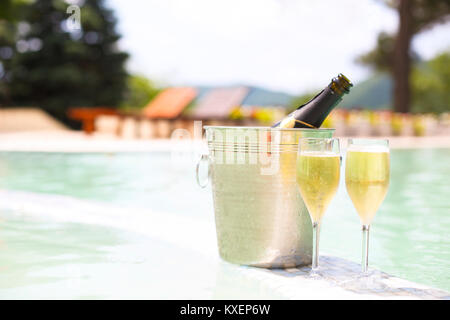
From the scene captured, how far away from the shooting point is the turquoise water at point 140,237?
273 centimetres

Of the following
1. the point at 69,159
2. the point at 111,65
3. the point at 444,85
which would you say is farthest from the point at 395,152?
the point at 444,85

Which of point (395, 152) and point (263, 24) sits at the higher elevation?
point (263, 24)

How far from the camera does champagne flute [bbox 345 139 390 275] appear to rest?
82.0 inches

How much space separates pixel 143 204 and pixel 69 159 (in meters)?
4.07

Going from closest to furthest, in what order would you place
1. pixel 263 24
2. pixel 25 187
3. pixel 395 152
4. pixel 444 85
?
pixel 25 187, pixel 395 152, pixel 444 85, pixel 263 24

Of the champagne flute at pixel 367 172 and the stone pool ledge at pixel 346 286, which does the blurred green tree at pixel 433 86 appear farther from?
the champagne flute at pixel 367 172

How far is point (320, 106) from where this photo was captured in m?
2.54

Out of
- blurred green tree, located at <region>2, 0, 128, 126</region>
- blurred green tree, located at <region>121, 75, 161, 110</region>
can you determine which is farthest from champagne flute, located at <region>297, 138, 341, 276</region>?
blurred green tree, located at <region>121, 75, 161, 110</region>

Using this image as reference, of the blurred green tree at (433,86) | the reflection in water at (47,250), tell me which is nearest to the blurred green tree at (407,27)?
the blurred green tree at (433,86)

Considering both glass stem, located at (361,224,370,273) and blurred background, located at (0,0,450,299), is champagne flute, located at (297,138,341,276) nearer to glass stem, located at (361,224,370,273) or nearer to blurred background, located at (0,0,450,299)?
glass stem, located at (361,224,370,273)

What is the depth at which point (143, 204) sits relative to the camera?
17.1 ft

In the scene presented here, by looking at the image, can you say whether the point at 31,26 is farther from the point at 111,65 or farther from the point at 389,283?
the point at 389,283

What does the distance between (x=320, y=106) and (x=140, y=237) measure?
1.40 m
